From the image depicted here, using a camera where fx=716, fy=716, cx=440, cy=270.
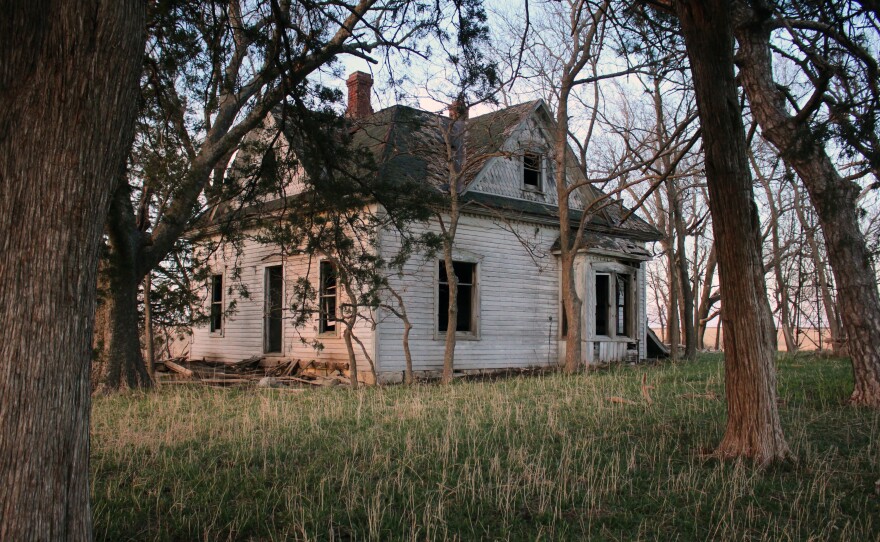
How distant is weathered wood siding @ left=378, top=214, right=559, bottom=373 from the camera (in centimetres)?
1561

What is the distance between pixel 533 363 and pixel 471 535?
1362 centimetres

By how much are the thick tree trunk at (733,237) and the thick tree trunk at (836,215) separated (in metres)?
3.29

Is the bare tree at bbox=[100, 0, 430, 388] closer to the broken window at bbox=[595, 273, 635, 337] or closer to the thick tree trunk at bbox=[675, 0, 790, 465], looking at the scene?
the thick tree trunk at bbox=[675, 0, 790, 465]

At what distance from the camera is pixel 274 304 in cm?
1769

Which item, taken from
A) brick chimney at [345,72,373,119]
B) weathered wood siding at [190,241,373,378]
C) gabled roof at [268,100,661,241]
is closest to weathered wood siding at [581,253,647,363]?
gabled roof at [268,100,661,241]

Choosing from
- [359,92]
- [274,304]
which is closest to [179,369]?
[274,304]

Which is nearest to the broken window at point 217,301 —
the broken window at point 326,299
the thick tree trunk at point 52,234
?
the broken window at point 326,299

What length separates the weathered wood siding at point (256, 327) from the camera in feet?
52.0

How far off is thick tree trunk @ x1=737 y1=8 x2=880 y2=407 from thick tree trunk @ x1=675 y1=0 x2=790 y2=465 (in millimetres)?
3288

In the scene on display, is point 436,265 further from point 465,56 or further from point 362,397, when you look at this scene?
point 465,56

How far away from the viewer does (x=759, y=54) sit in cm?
953

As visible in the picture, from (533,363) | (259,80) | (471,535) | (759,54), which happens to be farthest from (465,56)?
(533,363)

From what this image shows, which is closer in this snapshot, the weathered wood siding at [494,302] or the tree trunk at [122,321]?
the tree trunk at [122,321]

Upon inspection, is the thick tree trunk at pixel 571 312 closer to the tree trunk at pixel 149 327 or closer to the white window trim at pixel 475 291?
the white window trim at pixel 475 291
